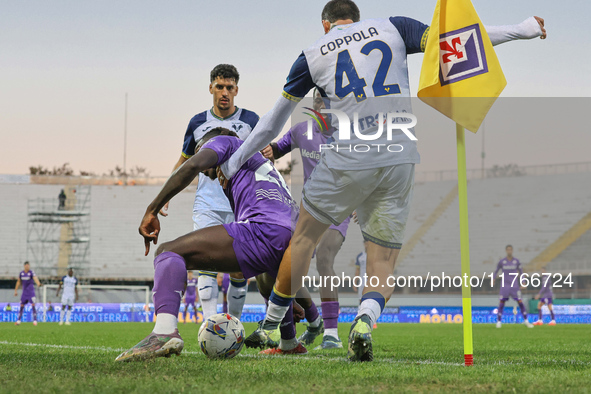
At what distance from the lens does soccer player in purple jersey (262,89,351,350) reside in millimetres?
5965

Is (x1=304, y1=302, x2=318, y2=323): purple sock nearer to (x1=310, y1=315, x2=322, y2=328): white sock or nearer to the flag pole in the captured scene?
(x1=310, y1=315, x2=322, y2=328): white sock

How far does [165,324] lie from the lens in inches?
149

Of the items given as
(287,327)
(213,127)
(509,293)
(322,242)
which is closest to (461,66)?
(287,327)

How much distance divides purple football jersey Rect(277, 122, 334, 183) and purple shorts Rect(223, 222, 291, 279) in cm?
210

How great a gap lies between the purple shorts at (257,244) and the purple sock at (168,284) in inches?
15.3

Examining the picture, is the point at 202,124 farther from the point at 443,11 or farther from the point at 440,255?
the point at 440,255

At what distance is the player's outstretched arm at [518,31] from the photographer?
12.5ft

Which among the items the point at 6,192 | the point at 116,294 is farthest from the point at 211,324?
the point at 6,192

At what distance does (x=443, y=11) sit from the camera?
3.62 meters

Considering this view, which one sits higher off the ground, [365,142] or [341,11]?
[341,11]

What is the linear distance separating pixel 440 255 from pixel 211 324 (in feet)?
69.9

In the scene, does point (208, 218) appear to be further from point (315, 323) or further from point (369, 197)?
point (369, 197)

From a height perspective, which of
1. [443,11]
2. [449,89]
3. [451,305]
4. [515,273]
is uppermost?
[443,11]

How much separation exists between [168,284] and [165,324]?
0.79ft
